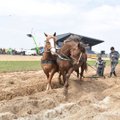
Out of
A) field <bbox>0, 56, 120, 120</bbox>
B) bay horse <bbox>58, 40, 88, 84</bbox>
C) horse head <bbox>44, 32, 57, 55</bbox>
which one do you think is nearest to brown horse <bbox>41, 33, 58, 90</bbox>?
horse head <bbox>44, 32, 57, 55</bbox>

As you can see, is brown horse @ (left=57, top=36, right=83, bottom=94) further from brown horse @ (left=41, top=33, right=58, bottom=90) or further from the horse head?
the horse head

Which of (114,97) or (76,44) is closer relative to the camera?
(114,97)

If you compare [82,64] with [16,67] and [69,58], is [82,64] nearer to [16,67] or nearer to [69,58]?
[69,58]

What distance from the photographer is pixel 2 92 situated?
16469 millimetres

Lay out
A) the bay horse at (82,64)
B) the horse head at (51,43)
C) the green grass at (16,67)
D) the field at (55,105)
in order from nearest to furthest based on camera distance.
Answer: the field at (55,105)
the horse head at (51,43)
the bay horse at (82,64)
the green grass at (16,67)

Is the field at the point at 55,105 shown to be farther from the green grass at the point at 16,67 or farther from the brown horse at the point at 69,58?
the green grass at the point at 16,67

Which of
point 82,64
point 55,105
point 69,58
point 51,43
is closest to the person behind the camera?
point 55,105

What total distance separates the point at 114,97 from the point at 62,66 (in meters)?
3.31

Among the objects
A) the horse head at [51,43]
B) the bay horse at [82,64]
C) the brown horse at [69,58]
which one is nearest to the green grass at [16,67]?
the bay horse at [82,64]

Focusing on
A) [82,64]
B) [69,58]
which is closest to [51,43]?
[69,58]

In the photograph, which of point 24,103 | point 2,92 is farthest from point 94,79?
point 24,103

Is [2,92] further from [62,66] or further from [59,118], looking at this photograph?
[59,118]

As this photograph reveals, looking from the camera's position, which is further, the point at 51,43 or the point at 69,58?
the point at 69,58

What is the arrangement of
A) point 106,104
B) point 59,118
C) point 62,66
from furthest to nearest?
point 62,66
point 106,104
point 59,118
